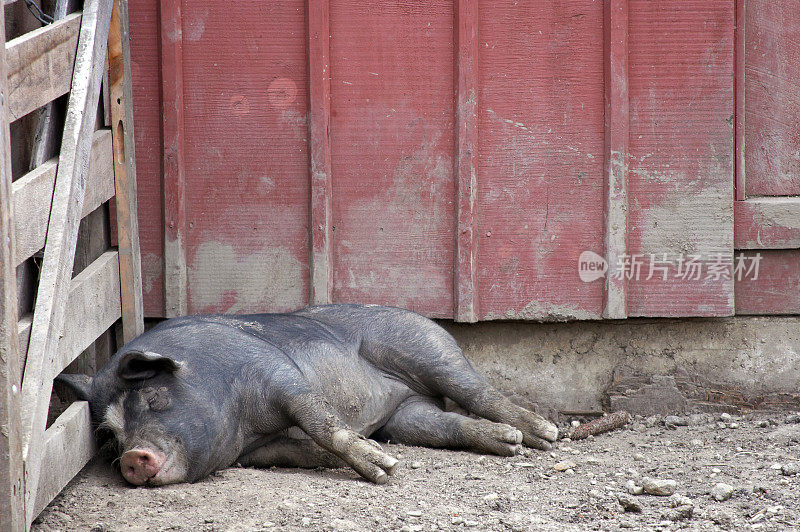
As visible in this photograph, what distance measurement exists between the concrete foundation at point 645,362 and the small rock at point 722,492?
52.8 inches

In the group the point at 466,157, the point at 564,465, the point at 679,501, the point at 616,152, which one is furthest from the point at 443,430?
the point at 616,152

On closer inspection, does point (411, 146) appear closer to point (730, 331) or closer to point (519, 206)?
point (519, 206)

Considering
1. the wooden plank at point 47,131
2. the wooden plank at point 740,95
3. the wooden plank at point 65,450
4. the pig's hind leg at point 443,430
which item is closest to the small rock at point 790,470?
Result: the pig's hind leg at point 443,430

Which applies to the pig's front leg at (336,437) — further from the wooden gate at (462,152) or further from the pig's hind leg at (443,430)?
the wooden gate at (462,152)

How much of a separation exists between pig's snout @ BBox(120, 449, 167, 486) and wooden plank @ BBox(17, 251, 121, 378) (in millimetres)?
429

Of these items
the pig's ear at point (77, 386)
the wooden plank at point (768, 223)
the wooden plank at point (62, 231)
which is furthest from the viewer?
the wooden plank at point (768, 223)

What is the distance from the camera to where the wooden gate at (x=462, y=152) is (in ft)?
14.3

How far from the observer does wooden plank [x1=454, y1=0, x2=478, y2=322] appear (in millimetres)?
4312

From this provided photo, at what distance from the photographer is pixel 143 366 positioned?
347 cm

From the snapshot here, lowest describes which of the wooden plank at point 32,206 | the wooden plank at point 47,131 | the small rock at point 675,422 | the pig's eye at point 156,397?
the small rock at point 675,422

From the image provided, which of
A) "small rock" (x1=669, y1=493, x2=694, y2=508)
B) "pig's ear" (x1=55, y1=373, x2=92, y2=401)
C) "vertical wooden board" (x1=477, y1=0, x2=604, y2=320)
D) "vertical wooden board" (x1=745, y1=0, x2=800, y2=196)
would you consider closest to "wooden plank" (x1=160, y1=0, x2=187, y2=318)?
"pig's ear" (x1=55, y1=373, x2=92, y2=401)

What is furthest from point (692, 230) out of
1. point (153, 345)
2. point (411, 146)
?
point (153, 345)

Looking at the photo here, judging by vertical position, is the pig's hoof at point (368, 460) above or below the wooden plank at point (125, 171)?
below

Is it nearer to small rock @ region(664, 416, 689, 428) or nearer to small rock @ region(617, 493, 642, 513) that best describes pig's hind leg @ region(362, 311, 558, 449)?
small rock @ region(664, 416, 689, 428)
